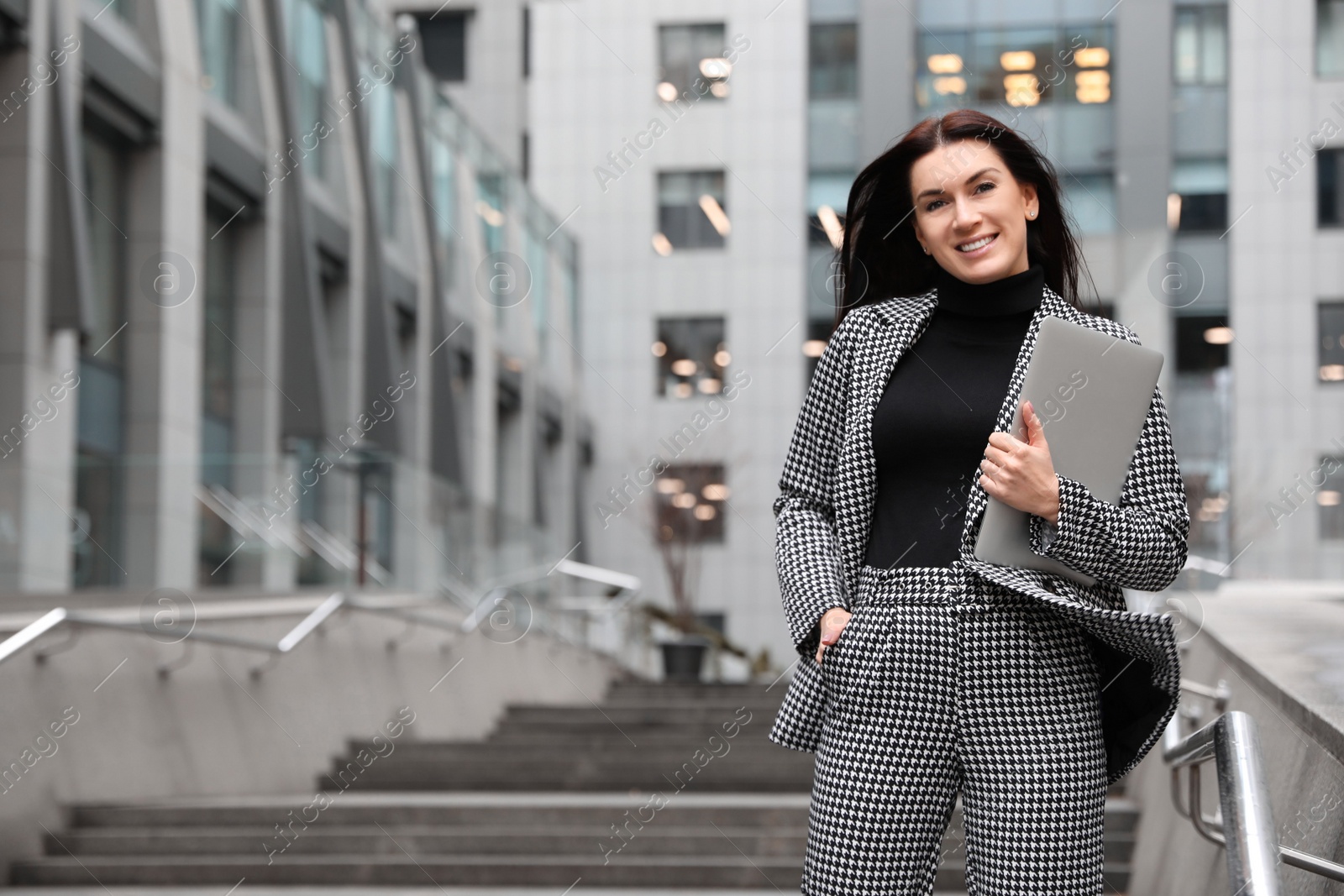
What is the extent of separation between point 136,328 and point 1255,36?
20.0 meters

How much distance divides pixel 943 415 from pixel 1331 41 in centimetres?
2632

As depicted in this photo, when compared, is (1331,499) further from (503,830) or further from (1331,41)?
(1331,41)

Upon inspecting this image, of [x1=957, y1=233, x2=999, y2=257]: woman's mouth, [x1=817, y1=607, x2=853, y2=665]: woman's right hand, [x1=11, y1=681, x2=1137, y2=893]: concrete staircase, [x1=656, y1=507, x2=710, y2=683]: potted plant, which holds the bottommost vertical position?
[x1=656, y1=507, x2=710, y2=683]: potted plant

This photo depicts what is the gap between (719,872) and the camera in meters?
5.68

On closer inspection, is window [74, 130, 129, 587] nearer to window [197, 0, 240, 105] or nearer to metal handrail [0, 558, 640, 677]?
window [197, 0, 240, 105]

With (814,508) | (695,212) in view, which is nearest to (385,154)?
(695,212)

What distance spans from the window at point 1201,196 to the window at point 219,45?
16.4 meters

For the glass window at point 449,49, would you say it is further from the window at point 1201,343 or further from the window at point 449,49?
the window at point 1201,343

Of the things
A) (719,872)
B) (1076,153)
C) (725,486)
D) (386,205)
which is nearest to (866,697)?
(719,872)

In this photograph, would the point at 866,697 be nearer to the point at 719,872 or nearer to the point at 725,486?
the point at 719,872

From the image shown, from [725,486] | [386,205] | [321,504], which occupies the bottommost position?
[725,486]

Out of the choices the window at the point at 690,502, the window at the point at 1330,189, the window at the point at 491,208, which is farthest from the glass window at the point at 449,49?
the window at the point at 1330,189

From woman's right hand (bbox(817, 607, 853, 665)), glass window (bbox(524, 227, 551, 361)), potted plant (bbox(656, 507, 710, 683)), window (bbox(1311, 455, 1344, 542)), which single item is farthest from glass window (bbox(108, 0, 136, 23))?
woman's right hand (bbox(817, 607, 853, 665))

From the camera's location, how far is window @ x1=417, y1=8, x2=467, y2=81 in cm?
2872
